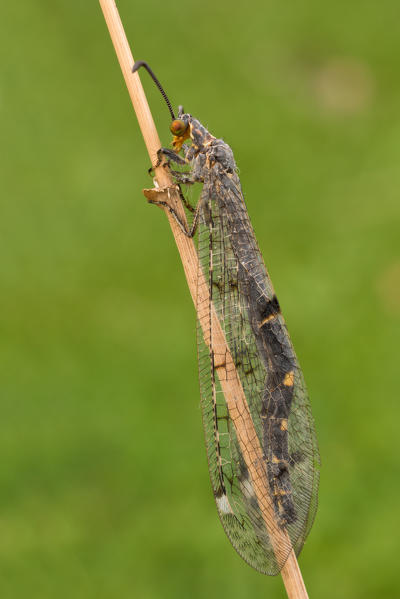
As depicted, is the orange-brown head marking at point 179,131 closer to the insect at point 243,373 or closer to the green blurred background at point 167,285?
the insect at point 243,373

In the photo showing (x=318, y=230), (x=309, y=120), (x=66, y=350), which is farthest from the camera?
(x=309, y=120)

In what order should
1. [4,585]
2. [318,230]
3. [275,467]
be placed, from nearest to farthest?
1. [275,467]
2. [4,585]
3. [318,230]

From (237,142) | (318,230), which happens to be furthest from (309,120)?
(318,230)

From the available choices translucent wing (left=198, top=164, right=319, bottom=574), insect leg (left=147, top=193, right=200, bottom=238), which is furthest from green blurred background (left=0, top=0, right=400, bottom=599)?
insect leg (left=147, top=193, right=200, bottom=238)

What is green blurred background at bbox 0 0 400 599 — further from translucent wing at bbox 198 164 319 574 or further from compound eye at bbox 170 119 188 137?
compound eye at bbox 170 119 188 137

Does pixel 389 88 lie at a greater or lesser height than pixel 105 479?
greater

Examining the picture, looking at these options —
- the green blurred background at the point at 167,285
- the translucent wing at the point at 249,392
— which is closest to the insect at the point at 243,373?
the translucent wing at the point at 249,392

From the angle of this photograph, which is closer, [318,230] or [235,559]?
[235,559]

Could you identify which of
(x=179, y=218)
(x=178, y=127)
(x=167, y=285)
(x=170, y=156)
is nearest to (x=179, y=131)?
(x=178, y=127)

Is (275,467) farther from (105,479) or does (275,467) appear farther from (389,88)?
(389,88)
